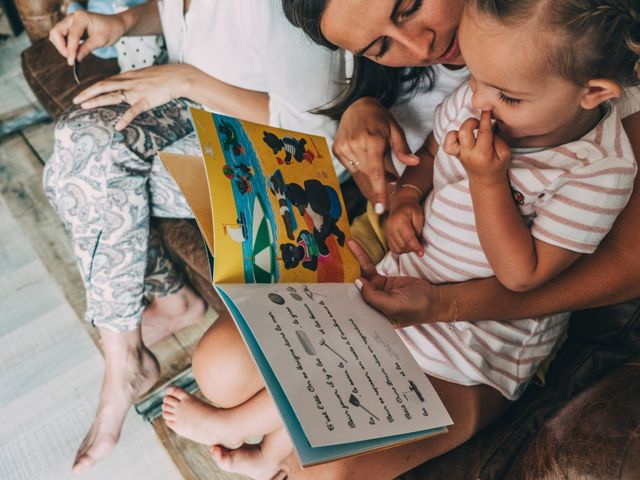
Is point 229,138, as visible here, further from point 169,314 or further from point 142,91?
point 169,314

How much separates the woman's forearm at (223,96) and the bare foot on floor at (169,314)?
1.73 ft

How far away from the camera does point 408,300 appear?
2.82 feet

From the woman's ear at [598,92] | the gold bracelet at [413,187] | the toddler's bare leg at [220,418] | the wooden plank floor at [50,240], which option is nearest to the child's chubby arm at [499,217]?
the woman's ear at [598,92]

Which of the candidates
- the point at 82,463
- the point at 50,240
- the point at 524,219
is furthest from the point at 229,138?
the point at 50,240

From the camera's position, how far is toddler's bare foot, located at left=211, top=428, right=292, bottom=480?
1113 millimetres

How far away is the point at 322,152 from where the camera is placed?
1021mm

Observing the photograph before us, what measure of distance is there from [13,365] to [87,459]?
Answer: 1.31 feet

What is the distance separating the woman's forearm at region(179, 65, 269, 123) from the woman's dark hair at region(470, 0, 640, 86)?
651 millimetres

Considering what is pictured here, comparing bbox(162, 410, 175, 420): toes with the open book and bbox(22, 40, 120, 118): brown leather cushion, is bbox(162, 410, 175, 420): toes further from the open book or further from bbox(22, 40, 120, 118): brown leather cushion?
bbox(22, 40, 120, 118): brown leather cushion

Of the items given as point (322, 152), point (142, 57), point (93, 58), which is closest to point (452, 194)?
point (322, 152)

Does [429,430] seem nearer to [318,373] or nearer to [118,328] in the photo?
[318,373]

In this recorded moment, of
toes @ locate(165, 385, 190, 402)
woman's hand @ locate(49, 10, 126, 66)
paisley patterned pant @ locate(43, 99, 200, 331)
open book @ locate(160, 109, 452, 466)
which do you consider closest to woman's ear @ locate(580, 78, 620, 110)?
open book @ locate(160, 109, 452, 466)

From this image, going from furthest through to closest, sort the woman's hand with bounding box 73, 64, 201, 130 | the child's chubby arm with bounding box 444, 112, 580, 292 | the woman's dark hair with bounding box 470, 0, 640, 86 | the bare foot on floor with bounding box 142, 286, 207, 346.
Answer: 1. the bare foot on floor with bounding box 142, 286, 207, 346
2. the woman's hand with bounding box 73, 64, 201, 130
3. the child's chubby arm with bounding box 444, 112, 580, 292
4. the woman's dark hair with bounding box 470, 0, 640, 86

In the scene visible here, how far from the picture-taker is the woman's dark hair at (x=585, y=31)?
63cm
